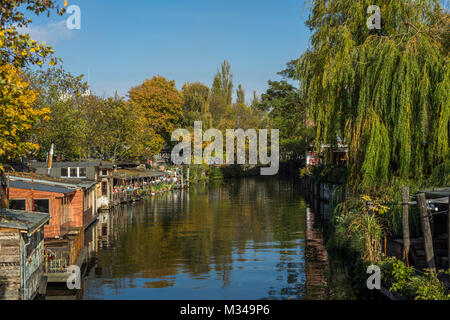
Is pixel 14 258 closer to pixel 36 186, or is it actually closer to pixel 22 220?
pixel 22 220

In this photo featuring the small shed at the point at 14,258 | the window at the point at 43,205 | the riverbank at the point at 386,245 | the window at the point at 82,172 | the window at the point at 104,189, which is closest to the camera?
the riverbank at the point at 386,245

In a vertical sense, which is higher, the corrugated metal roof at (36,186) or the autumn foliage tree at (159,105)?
the autumn foliage tree at (159,105)

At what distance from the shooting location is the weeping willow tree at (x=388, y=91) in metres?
22.6

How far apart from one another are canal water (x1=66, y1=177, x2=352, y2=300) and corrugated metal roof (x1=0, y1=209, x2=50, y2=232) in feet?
12.1

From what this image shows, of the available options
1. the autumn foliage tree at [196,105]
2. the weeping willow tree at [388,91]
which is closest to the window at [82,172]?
the weeping willow tree at [388,91]

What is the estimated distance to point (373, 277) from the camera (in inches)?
740

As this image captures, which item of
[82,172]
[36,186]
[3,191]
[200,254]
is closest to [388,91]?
[200,254]

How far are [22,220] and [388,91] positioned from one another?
16.4m

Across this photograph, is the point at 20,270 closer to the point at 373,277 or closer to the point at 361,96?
the point at 373,277

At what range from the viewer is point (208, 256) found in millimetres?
28922

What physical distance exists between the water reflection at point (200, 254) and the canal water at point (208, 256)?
0.13 ft

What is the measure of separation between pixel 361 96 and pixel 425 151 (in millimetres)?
3954

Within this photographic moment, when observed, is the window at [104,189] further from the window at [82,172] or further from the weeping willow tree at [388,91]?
the weeping willow tree at [388,91]
